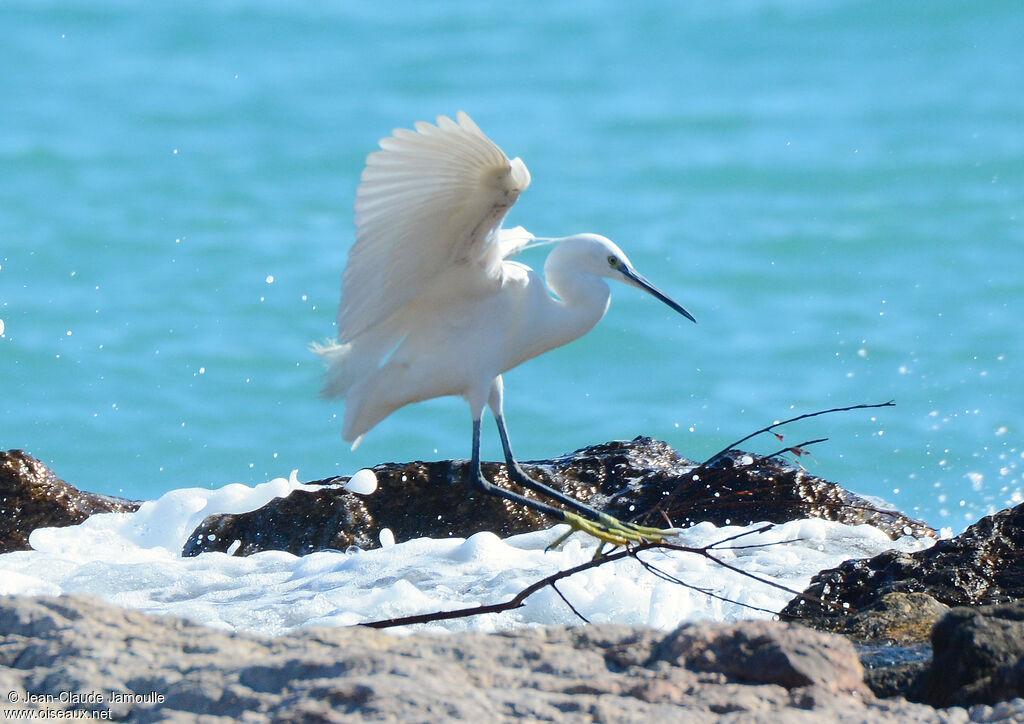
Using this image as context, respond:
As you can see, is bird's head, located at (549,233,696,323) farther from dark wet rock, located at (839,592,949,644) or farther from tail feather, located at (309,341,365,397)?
dark wet rock, located at (839,592,949,644)

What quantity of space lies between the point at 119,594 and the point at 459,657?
247 centimetres

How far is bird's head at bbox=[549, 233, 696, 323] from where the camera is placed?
3869 millimetres

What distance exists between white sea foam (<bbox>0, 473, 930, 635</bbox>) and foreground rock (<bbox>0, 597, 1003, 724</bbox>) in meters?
1.59

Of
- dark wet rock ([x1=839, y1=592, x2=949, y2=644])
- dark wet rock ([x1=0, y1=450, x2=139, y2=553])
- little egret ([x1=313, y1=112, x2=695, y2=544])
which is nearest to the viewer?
dark wet rock ([x1=839, y1=592, x2=949, y2=644])

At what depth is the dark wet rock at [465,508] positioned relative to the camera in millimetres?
4242

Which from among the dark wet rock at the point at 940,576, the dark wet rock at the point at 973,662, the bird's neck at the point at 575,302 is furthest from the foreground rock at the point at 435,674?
the bird's neck at the point at 575,302

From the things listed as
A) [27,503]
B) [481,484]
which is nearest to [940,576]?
[481,484]

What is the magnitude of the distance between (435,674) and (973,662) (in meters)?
0.81

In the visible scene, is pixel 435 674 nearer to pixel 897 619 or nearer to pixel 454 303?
pixel 897 619

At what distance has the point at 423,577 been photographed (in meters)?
3.91

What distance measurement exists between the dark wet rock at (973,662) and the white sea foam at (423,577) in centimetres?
145

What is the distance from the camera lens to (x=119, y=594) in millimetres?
3973

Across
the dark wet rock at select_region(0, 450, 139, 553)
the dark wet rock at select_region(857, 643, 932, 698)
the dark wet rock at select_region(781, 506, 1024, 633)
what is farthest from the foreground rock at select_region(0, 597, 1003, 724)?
the dark wet rock at select_region(0, 450, 139, 553)

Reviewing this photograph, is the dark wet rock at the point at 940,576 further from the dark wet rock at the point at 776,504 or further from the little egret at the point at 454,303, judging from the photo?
the dark wet rock at the point at 776,504
